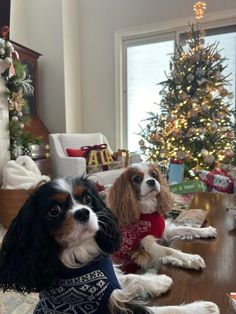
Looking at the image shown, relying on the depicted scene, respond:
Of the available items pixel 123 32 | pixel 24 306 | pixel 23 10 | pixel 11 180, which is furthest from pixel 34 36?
pixel 24 306

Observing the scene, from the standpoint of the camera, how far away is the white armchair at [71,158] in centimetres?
339

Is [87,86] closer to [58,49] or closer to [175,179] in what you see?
[58,49]

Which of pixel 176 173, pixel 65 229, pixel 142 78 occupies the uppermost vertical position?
pixel 142 78

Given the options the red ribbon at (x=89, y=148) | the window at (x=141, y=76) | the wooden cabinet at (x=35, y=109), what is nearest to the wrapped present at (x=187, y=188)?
the red ribbon at (x=89, y=148)

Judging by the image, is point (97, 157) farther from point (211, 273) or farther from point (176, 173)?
point (211, 273)

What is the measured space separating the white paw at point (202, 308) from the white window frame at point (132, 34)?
3.93 metres

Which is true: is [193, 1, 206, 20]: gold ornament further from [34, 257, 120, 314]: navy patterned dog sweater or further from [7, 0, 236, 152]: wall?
[34, 257, 120, 314]: navy patterned dog sweater

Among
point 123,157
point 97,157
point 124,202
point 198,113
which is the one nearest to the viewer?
point 124,202

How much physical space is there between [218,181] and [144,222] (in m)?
1.65

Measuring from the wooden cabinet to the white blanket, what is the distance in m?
0.57

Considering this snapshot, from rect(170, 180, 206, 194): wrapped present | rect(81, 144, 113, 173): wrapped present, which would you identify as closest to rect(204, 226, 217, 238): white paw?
rect(170, 180, 206, 194): wrapped present

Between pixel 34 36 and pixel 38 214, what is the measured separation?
173 inches

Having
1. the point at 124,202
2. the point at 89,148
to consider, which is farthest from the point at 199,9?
the point at 124,202

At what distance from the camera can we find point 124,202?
1.29 m
